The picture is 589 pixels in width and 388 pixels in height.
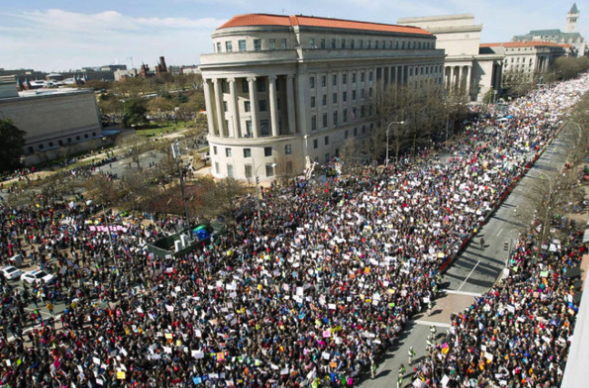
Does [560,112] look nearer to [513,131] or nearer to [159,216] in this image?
[513,131]

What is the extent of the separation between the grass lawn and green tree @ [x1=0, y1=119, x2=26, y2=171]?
27784mm

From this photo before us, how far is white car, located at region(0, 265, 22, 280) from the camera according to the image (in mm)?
29438

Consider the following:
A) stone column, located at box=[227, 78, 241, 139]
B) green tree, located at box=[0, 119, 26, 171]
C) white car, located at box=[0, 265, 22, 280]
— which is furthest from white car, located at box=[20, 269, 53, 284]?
green tree, located at box=[0, 119, 26, 171]

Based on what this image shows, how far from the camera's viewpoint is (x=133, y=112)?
95.6 meters

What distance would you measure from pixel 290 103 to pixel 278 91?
2.59m

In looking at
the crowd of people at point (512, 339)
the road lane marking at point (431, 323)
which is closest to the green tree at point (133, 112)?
the road lane marking at point (431, 323)

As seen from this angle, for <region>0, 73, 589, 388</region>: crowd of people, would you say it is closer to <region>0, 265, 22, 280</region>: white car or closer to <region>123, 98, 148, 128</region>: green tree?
<region>0, 265, 22, 280</region>: white car

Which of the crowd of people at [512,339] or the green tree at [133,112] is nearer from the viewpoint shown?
the crowd of people at [512,339]

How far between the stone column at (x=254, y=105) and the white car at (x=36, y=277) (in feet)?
97.3

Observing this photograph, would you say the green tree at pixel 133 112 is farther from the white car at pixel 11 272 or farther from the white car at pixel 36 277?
the white car at pixel 36 277

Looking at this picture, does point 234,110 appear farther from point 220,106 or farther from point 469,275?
point 469,275

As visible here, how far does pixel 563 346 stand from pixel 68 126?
292ft

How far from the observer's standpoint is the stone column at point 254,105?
4894cm

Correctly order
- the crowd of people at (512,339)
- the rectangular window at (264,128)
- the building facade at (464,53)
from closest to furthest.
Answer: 1. the crowd of people at (512,339)
2. the rectangular window at (264,128)
3. the building facade at (464,53)
